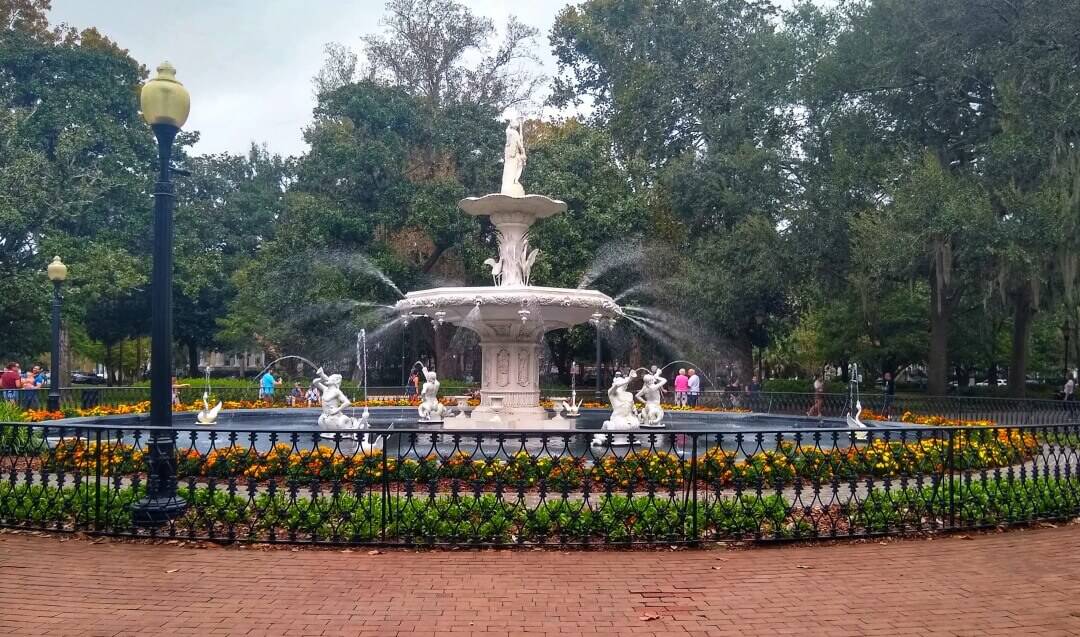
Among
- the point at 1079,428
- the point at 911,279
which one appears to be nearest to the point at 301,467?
the point at 1079,428

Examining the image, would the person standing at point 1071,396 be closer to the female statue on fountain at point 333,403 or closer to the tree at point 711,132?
the tree at point 711,132

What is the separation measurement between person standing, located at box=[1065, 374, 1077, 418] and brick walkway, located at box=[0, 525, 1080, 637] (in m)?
14.5

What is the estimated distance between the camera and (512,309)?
14453mm

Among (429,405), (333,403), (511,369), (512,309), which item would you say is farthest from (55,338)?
(512,309)

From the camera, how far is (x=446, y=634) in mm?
5152

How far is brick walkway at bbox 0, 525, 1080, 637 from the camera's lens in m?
5.34

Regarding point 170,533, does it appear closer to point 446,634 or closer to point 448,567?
point 448,567

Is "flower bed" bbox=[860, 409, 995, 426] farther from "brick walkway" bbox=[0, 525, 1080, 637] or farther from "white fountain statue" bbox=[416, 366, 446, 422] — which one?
"brick walkway" bbox=[0, 525, 1080, 637]

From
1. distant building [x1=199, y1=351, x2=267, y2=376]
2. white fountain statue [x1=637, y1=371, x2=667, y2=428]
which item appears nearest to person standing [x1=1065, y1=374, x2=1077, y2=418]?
white fountain statue [x1=637, y1=371, x2=667, y2=428]

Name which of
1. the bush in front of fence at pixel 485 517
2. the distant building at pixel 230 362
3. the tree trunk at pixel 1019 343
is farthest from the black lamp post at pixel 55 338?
the distant building at pixel 230 362

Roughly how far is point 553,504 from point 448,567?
1289 millimetres

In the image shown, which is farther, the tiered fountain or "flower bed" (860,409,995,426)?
"flower bed" (860,409,995,426)

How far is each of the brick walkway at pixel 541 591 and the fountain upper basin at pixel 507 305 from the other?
24.3 feet

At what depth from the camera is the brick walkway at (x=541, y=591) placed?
534 cm
